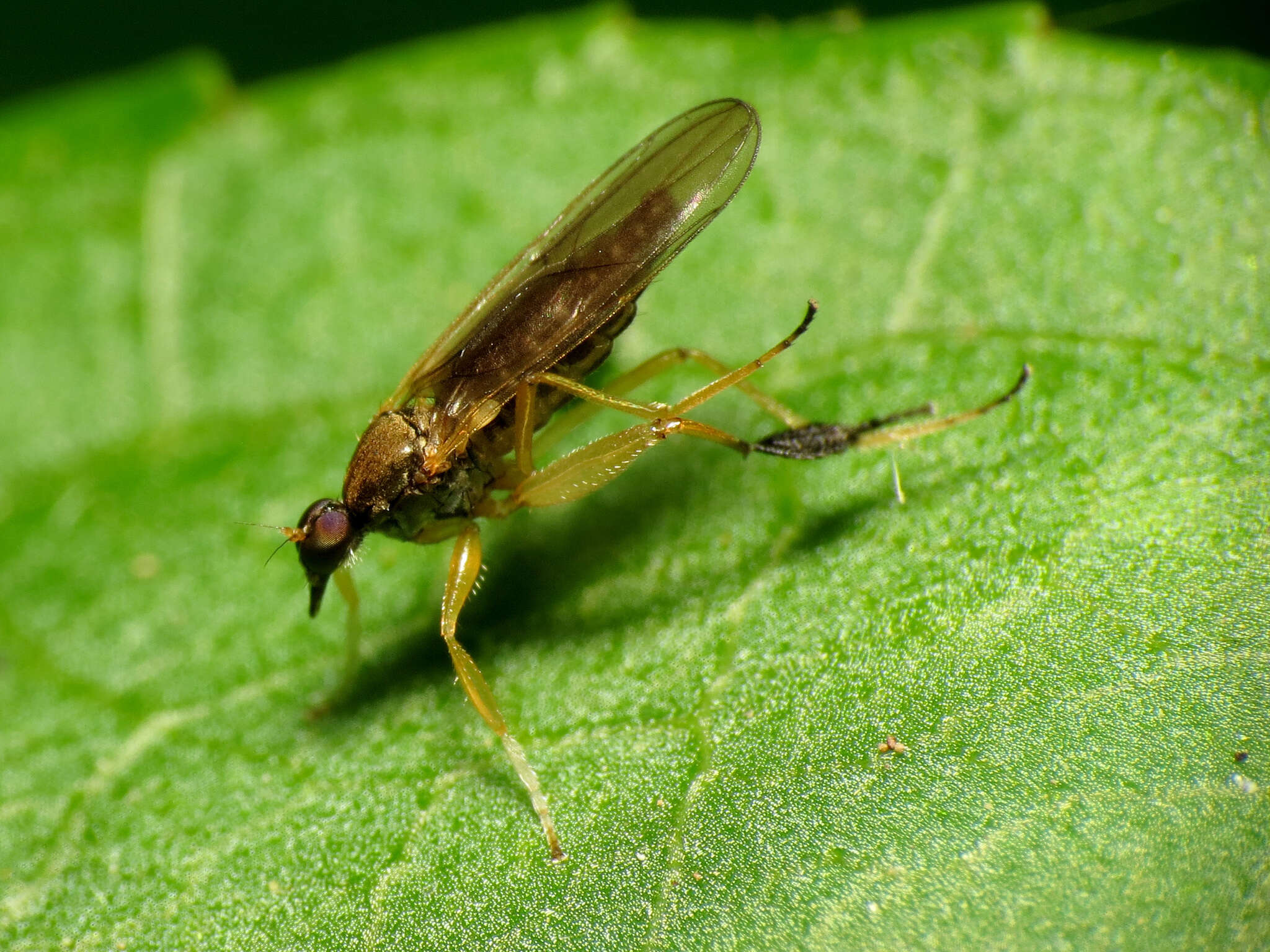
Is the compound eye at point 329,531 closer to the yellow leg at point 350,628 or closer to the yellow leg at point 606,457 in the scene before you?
the yellow leg at point 350,628

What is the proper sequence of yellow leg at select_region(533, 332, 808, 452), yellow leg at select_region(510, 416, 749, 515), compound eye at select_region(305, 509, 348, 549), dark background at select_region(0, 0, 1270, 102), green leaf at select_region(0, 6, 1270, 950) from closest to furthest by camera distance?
1. green leaf at select_region(0, 6, 1270, 950)
2. yellow leg at select_region(510, 416, 749, 515)
3. compound eye at select_region(305, 509, 348, 549)
4. yellow leg at select_region(533, 332, 808, 452)
5. dark background at select_region(0, 0, 1270, 102)

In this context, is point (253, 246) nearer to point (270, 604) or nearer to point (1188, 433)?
point (270, 604)

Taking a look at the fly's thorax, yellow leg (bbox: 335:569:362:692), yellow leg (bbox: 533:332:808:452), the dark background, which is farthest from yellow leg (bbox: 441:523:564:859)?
the dark background

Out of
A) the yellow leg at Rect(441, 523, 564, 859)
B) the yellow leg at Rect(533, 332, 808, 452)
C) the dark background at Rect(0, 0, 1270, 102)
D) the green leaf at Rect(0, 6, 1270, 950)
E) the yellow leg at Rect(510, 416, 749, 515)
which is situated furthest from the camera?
the dark background at Rect(0, 0, 1270, 102)

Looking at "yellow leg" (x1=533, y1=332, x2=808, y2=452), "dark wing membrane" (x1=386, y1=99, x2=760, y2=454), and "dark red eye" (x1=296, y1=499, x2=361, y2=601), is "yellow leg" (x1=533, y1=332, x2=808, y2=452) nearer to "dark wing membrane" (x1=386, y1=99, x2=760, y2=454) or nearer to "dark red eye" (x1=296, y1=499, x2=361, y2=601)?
"dark wing membrane" (x1=386, y1=99, x2=760, y2=454)

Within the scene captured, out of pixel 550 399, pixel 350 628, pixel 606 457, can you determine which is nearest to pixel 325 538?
pixel 350 628

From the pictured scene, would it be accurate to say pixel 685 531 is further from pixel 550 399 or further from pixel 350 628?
pixel 350 628

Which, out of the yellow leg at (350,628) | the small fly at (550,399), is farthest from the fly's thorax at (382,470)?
the yellow leg at (350,628)
